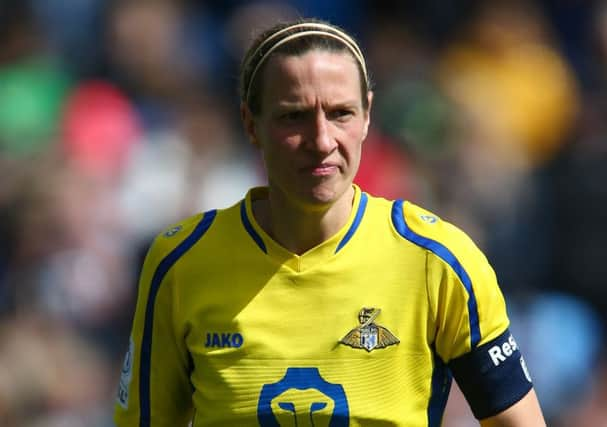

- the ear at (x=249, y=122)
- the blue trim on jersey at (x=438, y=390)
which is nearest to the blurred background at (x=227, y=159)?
the blue trim on jersey at (x=438, y=390)

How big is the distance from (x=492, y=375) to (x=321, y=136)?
0.77m

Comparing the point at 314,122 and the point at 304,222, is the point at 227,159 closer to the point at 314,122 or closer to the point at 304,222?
the point at 304,222

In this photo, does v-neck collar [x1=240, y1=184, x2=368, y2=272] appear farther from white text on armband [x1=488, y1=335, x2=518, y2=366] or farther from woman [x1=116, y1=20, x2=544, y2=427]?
white text on armband [x1=488, y1=335, x2=518, y2=366]

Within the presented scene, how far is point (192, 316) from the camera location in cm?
364

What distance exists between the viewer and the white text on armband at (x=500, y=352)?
351 cm

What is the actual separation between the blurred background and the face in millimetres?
2871

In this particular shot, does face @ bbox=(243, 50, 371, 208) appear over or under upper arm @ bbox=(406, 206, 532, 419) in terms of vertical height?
over

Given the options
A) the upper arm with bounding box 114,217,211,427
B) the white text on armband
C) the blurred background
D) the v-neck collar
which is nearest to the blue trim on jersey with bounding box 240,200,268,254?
the v-neck collar

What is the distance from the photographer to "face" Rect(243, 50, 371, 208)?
11.3ft

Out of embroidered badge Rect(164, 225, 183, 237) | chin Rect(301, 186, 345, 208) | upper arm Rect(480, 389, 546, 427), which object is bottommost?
upper arm Rect(480, 389, 546, 427)

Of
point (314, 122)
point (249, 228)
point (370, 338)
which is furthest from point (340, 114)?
point (370, 338)

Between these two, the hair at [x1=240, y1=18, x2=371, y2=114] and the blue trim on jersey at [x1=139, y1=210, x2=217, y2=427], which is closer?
the hair at [x1=240, y1=18, x2=371, y2=114]

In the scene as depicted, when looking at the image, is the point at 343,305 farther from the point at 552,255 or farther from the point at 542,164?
the point at 542,164

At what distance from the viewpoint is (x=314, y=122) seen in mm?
3459
